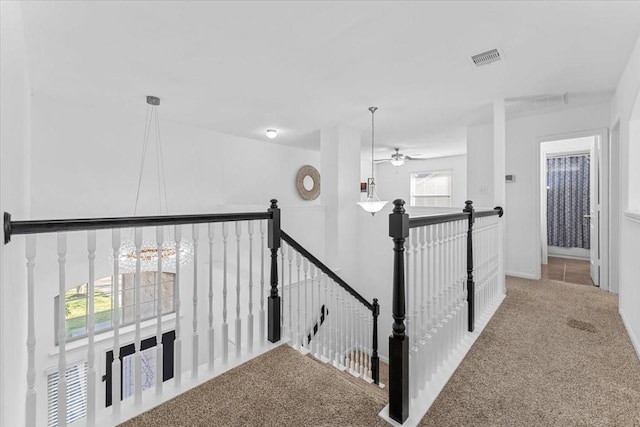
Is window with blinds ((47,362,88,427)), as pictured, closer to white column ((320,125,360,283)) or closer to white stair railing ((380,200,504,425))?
white column ((320,125,360,283))

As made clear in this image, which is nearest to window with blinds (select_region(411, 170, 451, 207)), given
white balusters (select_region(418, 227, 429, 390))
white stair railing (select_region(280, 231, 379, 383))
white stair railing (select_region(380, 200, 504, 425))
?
white stair railing (select_region(280, 231, 379, 383))

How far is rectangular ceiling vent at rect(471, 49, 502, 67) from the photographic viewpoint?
250cm

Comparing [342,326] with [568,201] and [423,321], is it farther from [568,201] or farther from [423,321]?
[568,201]

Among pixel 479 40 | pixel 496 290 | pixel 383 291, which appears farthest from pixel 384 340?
pixel 479 40

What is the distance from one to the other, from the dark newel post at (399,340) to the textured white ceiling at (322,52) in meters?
1.45

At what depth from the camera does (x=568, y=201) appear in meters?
6.04

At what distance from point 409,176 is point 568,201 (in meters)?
3.76

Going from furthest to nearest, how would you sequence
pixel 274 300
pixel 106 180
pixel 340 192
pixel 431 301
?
pixel 340 192
pixel 106 180
pixel 274 300
pixel 431 301

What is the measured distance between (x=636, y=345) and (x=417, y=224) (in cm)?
203

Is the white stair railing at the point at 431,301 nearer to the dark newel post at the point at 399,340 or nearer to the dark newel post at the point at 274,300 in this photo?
the dark newel post at the point at 399,340

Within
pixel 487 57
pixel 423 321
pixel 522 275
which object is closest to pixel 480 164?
pixel 522 275

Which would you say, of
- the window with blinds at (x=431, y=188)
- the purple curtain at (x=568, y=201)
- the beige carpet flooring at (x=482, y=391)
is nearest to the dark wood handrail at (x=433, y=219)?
the beige carpet flooring at (x=482, y=391)

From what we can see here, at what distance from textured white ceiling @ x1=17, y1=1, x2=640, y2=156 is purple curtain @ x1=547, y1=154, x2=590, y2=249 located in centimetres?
309

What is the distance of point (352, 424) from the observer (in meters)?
1.44
